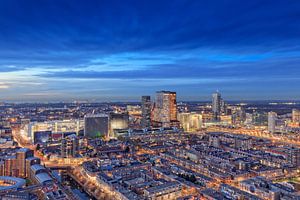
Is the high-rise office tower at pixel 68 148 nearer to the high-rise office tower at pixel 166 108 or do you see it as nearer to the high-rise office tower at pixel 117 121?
the high-rise office tower at pixel 117 121

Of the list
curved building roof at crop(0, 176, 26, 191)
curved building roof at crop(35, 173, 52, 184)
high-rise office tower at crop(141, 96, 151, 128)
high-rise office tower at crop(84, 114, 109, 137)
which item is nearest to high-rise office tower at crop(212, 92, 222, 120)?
high-rise office tower at crop(141, 96, 151, 128)

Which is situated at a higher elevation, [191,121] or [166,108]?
[166,108]

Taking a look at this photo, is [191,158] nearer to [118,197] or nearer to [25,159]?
[118,197]

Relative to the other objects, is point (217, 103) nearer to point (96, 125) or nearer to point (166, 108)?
point (166, 108)

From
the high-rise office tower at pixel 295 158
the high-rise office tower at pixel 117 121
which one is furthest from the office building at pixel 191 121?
the high-rise office tower at pixel 295 158

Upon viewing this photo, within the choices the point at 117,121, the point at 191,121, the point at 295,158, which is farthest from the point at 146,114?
the point at 295,158

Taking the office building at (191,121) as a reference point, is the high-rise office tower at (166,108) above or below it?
above
